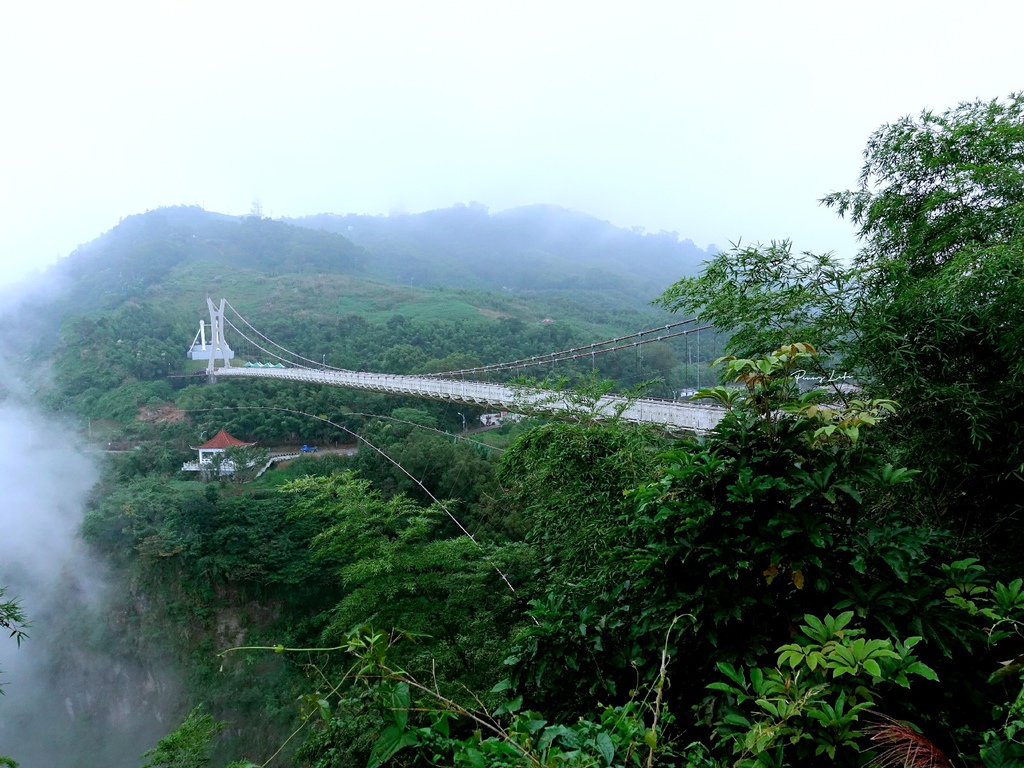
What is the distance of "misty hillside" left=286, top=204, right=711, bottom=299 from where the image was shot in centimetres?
4409

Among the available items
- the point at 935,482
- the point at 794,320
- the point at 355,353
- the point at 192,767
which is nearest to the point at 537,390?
the point at 794,320

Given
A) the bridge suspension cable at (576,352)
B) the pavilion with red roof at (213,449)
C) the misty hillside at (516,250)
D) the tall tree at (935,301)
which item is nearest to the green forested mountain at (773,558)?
the tall tree at (935,301)

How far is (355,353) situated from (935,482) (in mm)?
17583

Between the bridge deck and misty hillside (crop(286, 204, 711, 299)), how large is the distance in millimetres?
23267

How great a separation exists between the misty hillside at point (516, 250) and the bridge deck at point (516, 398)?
76.3 ft

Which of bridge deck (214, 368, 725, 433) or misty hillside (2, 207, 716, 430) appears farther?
misty hillside (2, 207, 716, 430)

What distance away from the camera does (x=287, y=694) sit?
253 inches

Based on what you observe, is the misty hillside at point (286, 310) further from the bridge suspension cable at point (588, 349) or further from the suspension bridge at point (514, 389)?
the bridge suspension cable at point (588, 349)

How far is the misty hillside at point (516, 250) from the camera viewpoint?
44.1m

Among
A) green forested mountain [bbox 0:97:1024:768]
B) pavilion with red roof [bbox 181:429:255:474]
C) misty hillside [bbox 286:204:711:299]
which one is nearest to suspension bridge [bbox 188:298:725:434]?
green forested mountain [bbox 0:97:1024:768]

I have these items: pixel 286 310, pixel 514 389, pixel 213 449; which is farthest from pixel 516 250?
pixel 514 389

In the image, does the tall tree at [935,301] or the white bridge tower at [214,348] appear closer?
the tall tree at [935,301]

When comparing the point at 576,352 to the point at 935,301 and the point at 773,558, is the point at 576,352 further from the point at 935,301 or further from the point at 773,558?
the point at 773,558

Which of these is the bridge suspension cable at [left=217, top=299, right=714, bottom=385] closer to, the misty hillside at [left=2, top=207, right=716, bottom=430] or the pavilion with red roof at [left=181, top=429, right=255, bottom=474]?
the misty hillside at [left=2, top=207, right=716, bottom=430]
